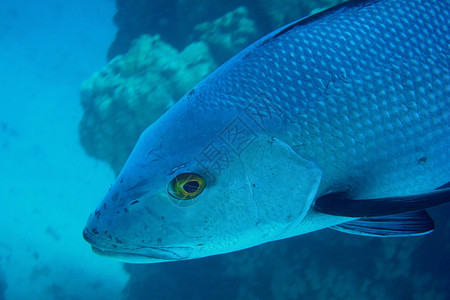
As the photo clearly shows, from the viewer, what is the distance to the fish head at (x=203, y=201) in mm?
1173

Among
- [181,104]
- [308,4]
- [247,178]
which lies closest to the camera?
[247,178]

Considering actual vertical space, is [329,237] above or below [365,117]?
below

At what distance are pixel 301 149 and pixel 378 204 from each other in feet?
1.26

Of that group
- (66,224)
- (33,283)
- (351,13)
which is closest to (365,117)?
(351,13)

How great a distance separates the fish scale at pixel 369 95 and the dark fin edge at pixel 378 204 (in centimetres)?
Answer: 9

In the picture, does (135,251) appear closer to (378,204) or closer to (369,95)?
(378,204)

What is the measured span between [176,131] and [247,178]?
1.34ft

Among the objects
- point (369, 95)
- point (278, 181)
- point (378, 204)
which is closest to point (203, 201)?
point (278, 181)

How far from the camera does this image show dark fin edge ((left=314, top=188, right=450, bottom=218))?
1.07m

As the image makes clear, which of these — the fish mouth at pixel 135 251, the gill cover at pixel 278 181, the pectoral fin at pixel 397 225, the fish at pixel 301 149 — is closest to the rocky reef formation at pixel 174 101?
the pectoral fin at pixel 397 225

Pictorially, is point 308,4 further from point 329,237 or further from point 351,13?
point 351,13

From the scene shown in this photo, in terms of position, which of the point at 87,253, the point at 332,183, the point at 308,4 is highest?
the point at 332,183

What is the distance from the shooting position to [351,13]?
4.48 feet

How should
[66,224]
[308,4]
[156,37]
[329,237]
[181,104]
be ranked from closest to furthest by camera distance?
1. [181,104]
2. [329,237]
3. [308,4]
4. [156,37]
5. [66,224]
